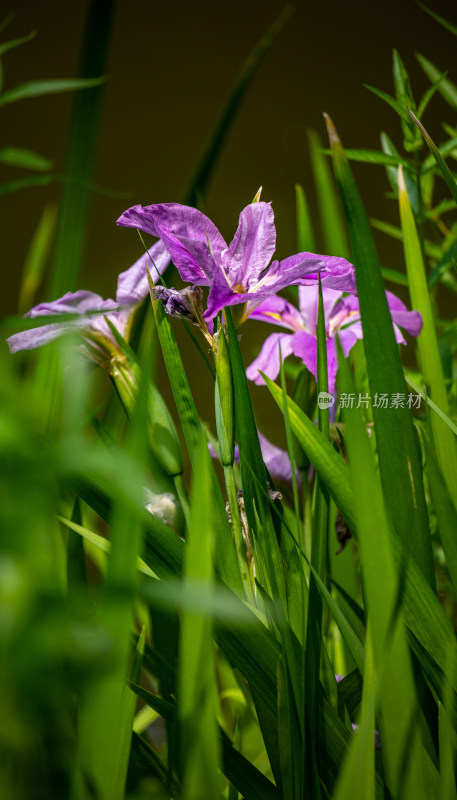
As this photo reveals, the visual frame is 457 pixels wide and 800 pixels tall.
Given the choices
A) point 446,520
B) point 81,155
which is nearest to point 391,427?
point 446,520

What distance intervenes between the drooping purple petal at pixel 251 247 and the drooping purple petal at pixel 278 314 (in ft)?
0.20

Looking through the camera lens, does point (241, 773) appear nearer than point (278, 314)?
Yes

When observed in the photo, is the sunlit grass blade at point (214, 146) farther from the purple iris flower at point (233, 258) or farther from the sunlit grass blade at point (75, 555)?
the sunlit grass blade at point (75, 555)

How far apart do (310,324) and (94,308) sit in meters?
0.15

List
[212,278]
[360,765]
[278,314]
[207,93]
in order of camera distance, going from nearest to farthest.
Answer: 1. [360,765]
2. [212,278]
3. [278,314]
4. [207,93]

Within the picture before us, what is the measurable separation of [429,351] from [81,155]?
200 mm

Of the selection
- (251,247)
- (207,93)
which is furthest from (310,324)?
(207,93)

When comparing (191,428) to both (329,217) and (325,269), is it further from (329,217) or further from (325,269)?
(329,217)

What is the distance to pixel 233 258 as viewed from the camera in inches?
11.1

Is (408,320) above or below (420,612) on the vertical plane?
above

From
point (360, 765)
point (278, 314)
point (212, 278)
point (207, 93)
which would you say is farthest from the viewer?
point (207, 93)

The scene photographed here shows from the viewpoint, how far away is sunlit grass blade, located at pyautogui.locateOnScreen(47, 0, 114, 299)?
178 millimetres

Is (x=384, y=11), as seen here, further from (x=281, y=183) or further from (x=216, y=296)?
(x=216, y=296)

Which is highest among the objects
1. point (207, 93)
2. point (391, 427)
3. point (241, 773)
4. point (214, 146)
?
point (207, 93)
